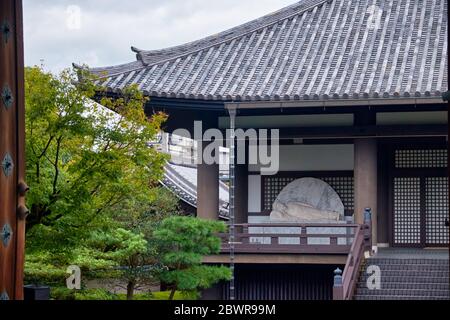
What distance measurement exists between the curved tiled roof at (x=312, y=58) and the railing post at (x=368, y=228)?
2356 millimetres

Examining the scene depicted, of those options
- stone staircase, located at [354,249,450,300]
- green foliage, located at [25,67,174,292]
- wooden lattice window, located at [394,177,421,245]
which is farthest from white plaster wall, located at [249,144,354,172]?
green foliage, located at [25,67,174,292]

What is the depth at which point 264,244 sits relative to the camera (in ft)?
66.2

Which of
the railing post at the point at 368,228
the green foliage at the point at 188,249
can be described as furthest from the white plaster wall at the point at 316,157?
the green foliage at the point at 188,249

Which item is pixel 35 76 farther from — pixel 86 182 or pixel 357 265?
pixel 357 265

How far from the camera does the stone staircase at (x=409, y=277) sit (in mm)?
17609

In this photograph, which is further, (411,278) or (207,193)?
(207,193)

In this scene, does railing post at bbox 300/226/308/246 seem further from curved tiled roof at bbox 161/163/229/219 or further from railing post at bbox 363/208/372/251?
curved tiled roof at bbox 161/163/229/219

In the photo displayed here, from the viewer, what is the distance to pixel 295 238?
2116 cm

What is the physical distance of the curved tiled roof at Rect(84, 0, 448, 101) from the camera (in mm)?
20484

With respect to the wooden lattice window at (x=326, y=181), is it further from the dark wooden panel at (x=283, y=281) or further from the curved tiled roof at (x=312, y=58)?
the curved tiled roof at (x=312, y=58)

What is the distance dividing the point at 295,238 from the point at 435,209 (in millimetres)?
3153

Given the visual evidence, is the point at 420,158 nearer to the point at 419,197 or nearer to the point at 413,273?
the point at 419,197

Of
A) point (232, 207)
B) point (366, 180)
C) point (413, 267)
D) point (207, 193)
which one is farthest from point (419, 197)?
point (207, 193)
